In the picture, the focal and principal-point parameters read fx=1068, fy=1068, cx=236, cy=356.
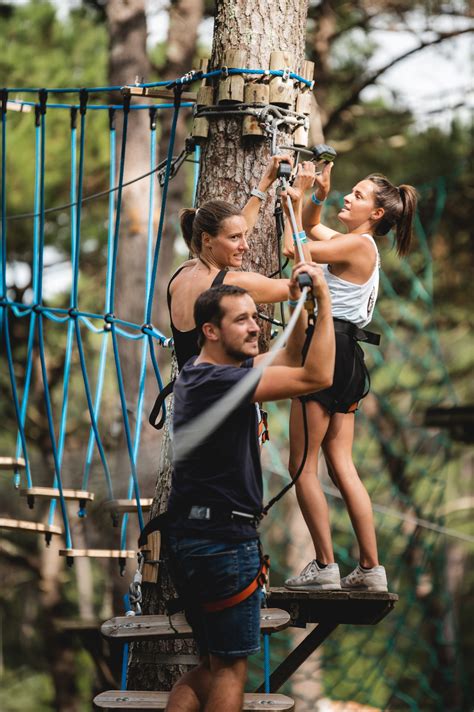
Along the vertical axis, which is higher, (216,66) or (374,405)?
(216,66)

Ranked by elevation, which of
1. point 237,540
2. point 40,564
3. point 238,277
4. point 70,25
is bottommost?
point 40,564

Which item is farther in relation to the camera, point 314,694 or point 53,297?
point 53,297

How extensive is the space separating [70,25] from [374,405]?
4675 mm

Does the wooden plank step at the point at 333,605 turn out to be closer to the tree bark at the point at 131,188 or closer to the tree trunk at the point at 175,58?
the tree bark at the point at 131,188

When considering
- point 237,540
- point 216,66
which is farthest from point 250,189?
point 237,540

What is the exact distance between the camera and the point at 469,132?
10164 mm

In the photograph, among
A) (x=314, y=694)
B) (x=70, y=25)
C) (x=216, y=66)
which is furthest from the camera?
(x=70, y=25)

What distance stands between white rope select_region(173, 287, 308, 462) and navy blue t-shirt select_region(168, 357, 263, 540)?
0.04 ft

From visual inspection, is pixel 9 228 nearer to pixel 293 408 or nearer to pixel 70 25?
pixel 70 25

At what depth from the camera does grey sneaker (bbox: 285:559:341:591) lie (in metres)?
2.94

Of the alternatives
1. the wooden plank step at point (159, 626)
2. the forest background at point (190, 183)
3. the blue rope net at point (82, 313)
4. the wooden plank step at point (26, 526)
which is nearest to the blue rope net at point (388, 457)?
the forest background at point (190, 183)

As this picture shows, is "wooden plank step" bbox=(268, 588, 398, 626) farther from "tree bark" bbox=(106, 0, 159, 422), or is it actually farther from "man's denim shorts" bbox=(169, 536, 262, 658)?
"tree bark" bbox=(106, 0, 159, 422)

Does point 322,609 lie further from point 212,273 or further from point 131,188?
point 131,188

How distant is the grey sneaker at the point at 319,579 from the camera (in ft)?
9.65
